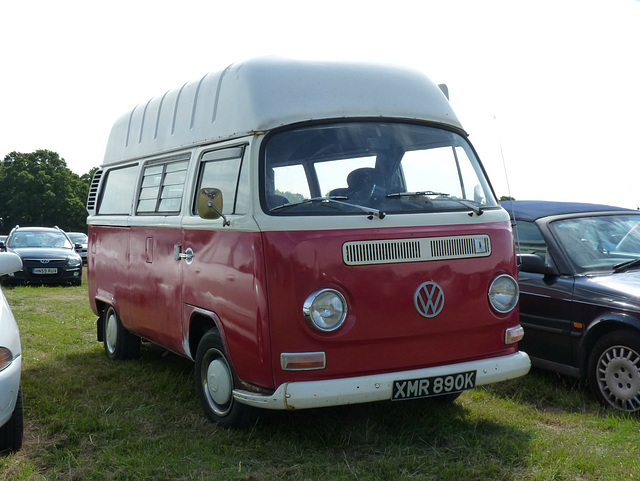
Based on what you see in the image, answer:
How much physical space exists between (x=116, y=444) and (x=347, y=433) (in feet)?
5.33

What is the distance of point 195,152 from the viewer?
19.4 feet

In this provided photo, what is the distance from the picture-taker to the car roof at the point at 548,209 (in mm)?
6957

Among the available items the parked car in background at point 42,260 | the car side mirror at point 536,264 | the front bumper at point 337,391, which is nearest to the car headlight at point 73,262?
the parked car in background at point 42,260

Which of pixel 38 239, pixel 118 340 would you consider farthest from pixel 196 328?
pixel 38 239

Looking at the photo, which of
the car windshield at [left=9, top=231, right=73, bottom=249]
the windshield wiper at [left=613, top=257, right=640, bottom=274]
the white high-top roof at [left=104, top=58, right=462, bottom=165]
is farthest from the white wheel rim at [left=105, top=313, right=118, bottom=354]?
the car windshield at [left=9, top=231, right=73, bottom=249]

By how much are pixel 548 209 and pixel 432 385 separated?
10.1 ft

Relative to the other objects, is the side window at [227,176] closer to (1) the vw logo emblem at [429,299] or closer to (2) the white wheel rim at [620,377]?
(1) the vw logo emblem at [429,299]

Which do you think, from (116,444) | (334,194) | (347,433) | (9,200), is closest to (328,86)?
(334,194)

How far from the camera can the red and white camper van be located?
15.0 feet

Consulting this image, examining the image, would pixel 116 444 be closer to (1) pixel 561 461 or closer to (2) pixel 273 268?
(2) pixel 273 268

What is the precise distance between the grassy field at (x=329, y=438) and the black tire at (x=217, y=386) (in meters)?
0.10

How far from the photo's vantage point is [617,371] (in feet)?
→ 18.5

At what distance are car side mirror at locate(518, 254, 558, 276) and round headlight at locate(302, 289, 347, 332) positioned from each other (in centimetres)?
240

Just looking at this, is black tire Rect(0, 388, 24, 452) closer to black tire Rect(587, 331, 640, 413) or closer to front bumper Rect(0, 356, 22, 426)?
front bumper Rect(0, 356, 22, 426)
